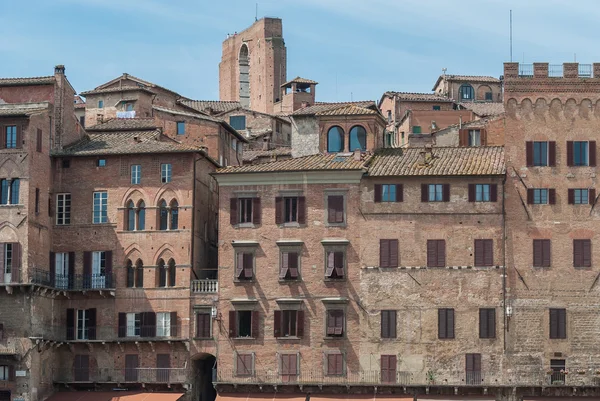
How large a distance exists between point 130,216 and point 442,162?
17750mm

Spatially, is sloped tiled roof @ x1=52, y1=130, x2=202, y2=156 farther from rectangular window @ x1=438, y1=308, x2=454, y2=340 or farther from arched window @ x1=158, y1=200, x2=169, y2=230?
rectangular window @ x1=438, y1=308, x2=454, y2=340

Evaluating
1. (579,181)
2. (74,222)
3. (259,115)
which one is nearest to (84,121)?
(259,115)

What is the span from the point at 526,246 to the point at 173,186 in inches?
780

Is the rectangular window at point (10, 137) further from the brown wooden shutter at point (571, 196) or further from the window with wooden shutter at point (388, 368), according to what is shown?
the brown wooden shutter at point (571, 196)

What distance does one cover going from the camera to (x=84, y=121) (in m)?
107

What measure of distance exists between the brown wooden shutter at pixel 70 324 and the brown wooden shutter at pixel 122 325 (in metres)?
2.72

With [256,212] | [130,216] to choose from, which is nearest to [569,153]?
[256,212]

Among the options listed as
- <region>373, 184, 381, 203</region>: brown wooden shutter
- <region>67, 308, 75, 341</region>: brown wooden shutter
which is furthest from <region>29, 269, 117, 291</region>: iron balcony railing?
<region>373, 184, 381, 203</region>: brown wooden shutter

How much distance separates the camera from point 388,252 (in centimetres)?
7269

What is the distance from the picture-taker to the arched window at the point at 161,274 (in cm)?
7538

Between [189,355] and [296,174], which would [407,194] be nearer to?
[296,174]

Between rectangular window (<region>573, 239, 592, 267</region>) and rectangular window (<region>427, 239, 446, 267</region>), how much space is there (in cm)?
689

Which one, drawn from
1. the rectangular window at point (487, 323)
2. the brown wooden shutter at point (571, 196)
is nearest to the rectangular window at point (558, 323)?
the rectangular window at point (487, 323)

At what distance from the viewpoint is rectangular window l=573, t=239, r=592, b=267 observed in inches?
2817
